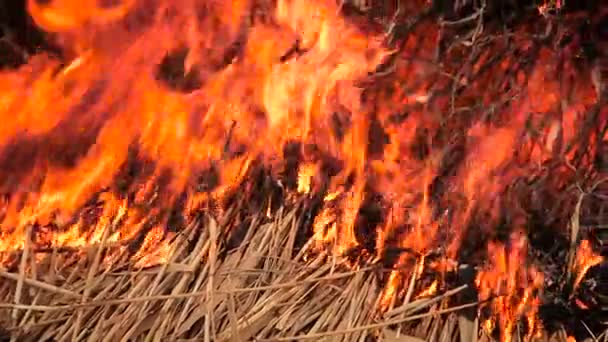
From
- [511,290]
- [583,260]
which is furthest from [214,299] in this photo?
[583,260]

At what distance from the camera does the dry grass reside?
110 cm

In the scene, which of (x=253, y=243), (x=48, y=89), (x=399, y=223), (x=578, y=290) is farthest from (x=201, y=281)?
(x=578, y=290)

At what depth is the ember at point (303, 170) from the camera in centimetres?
116

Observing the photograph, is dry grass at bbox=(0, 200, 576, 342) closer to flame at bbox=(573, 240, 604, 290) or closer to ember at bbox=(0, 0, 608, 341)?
ember at bbox=(0, 0, 608, 341)

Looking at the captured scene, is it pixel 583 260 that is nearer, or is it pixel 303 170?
pixel 583 260

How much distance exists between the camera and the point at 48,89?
1.32 meters

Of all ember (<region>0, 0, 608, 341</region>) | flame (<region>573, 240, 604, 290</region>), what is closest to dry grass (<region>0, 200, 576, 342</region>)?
ember (<region>0, 0, 608, 341</region>)

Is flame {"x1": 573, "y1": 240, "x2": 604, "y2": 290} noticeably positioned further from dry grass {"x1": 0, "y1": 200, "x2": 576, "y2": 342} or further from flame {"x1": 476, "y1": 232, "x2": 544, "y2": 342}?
dry grass {"x1": 0, "y1": 200, "x2": 576, "y2": 342}

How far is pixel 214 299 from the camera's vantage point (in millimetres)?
1135

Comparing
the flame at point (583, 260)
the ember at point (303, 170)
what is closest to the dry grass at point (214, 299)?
the ember at point (303, 170)

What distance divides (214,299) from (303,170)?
0.30m

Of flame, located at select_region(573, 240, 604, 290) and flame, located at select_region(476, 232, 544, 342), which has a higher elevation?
flame, located at select_region(573, 240, 604, 290)

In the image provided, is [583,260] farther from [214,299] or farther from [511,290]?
[214,299]

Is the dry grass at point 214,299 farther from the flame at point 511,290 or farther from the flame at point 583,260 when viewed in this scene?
the flame at point 583,260
